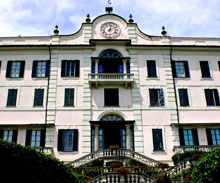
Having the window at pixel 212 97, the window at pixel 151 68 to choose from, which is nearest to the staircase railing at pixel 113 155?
the window at pixel 151 68

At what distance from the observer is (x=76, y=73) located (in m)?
28.9

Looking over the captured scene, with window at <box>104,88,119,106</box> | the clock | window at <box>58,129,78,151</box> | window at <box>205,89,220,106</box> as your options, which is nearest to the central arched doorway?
window at <box>58,129,78,151</box>

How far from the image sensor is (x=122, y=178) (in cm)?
1798

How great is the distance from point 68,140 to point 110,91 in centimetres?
657

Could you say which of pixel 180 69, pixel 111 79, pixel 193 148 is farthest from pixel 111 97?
pixel 193 148

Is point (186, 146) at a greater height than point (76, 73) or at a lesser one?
lesser

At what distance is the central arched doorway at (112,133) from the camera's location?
26125 mm

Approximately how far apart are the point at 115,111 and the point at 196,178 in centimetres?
1358

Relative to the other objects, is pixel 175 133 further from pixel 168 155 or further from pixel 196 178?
pixel 196 178

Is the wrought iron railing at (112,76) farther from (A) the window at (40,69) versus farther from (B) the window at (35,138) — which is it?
(B) the window at (35,138)

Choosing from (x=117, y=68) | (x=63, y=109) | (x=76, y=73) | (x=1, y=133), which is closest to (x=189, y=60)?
(x=117, y=68)

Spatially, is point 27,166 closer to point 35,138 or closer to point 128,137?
point 35,138

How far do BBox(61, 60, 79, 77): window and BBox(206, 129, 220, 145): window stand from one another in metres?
14.5

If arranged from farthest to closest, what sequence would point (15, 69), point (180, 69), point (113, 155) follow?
1. point (180, 69)
2. point (15, 69)
3. point (113, 155)
